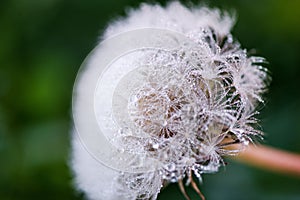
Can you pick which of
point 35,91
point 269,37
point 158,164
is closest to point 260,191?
point 269,37

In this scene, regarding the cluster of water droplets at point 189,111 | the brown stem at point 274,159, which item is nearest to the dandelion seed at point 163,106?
the cluster of water droplets at point 189,111

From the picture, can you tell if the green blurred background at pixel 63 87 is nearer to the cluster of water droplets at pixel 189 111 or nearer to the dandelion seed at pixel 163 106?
the dandelion seed at pixel 163 106

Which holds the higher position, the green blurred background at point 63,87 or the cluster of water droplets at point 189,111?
the green blurred background at point 63,87

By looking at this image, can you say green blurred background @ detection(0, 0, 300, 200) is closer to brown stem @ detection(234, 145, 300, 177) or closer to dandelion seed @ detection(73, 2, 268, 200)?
brown stem @ detection(234, 145, 300, 177)

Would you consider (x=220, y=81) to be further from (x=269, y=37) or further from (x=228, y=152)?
(x=269, y=37)

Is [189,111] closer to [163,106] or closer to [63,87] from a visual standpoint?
[163,106]

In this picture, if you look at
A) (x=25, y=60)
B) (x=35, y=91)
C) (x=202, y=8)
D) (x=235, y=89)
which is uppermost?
(x=25, y=60)

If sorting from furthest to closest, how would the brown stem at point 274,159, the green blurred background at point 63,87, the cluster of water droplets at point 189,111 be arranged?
the green blurred background at point 63,87 → the brown stem at point 274,159 → the cluster of water droplets at point 189,111

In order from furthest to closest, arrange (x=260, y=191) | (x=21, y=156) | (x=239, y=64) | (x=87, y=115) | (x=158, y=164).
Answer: (x=21, y=156)
(x=260, y=191)
(x=87, y=115)
(x=239, y=64)
(x=158, y=164)
